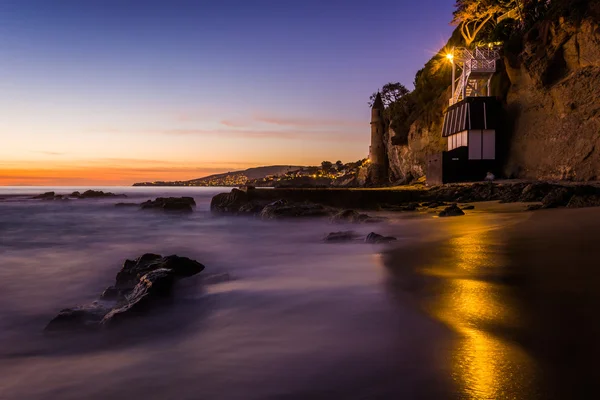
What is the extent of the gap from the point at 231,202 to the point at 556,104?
723 inches

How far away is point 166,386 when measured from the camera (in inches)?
105

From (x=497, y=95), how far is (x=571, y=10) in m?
6.69

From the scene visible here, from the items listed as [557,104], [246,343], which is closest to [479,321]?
[246,343]

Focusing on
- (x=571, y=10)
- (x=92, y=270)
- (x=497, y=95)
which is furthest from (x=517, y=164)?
(x=92, y=270)

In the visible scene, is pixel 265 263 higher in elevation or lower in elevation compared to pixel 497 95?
lower

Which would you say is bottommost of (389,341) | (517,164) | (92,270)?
(92,270)

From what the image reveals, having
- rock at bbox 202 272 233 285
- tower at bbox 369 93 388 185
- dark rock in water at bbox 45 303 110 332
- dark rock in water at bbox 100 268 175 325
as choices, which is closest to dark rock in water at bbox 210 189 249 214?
rock at bbox 202 272 233 285

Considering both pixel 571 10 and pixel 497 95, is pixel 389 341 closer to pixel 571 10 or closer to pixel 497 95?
pixel 571 10

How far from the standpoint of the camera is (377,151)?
51.1 metres

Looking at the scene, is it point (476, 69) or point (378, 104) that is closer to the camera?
point (476, 69)

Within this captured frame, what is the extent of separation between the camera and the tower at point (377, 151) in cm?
5038

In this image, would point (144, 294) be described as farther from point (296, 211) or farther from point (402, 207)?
point (402, 207)

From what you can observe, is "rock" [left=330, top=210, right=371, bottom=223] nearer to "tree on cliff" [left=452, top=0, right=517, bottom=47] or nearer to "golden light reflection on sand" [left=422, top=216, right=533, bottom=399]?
"golden light reflection on sand" [left=422, top=216, right=533, bottom=399]

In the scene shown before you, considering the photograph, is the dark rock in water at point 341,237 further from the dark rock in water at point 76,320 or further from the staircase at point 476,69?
the staircase at point 476,69
